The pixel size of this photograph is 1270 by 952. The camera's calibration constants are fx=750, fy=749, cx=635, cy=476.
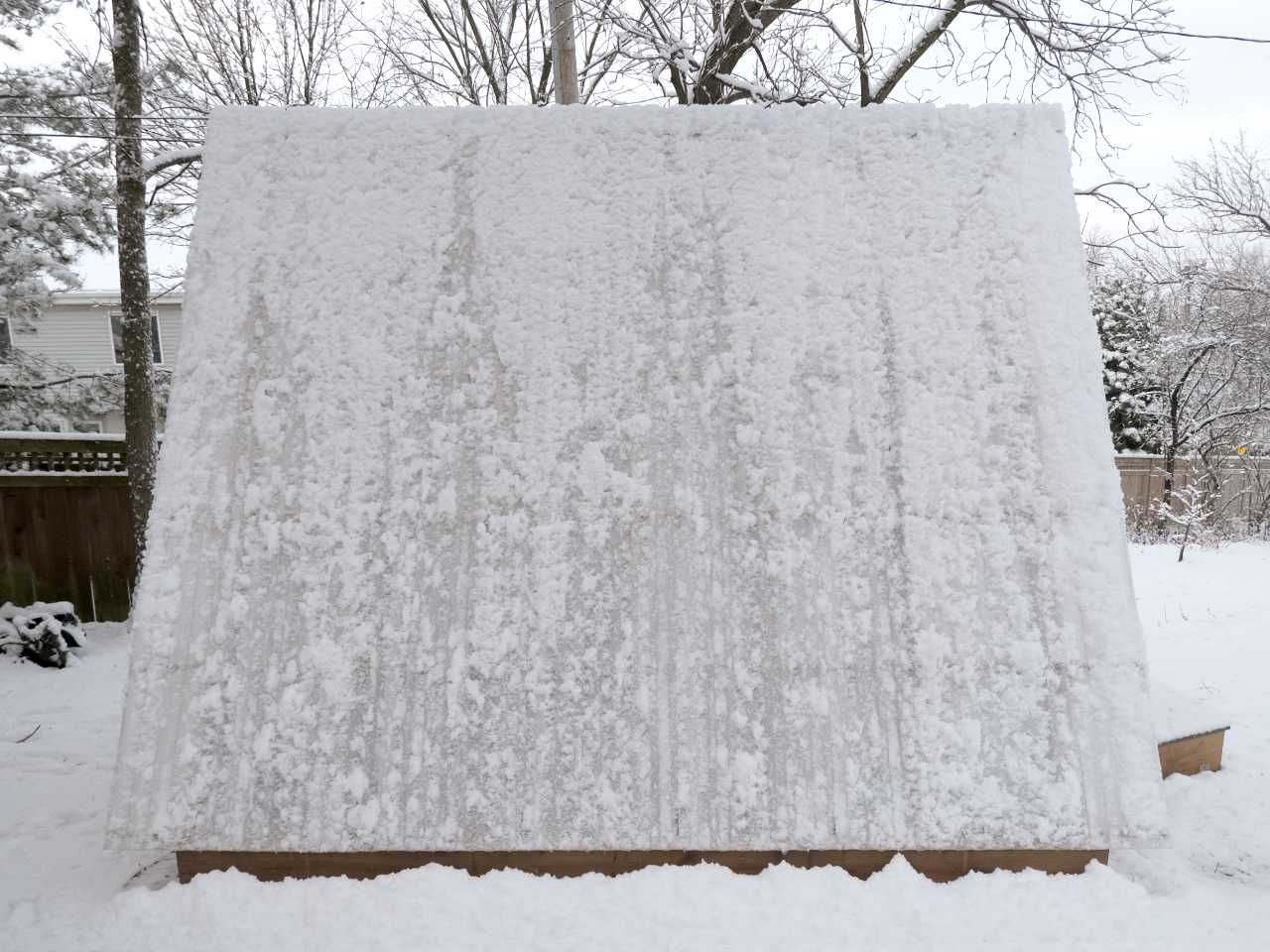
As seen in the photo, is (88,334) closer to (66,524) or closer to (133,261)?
(66,524)

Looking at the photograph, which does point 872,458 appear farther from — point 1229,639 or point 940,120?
point 1229,639

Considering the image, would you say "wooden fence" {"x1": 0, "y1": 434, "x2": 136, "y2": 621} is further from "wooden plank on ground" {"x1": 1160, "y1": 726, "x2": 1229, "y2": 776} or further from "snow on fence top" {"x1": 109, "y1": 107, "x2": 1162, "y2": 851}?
"wooden plank on ground" {"x1": 1160, "y1": 726, "x2": 1229, "y2": 776}

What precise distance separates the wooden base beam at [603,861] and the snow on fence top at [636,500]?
0.14 meters

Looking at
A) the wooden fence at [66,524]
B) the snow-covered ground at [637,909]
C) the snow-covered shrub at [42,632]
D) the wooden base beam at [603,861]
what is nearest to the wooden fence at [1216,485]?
the snow-covered ground at [637,909]

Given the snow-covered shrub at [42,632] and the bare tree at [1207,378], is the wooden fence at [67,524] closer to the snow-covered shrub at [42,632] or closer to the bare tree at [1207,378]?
the snow-covered shrub at [42,632]

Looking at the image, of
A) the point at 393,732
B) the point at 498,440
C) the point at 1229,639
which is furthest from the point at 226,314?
the point at 1229,639

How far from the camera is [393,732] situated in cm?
271

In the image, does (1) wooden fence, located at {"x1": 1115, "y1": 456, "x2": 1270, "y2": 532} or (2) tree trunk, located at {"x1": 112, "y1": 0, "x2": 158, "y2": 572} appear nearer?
(2) tree trunk, located at {"x1": 112, "y1": 0, "x2": 158, "y2": 572}

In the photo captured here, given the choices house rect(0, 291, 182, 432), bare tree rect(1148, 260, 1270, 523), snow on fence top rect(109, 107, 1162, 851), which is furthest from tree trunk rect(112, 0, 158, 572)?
bare tree rect(1148, 260, 1270, 523)

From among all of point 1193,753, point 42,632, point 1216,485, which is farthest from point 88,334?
point 1216,485

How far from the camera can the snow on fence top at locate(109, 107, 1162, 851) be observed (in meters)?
2.68

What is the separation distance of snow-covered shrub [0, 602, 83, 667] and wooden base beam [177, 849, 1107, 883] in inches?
194

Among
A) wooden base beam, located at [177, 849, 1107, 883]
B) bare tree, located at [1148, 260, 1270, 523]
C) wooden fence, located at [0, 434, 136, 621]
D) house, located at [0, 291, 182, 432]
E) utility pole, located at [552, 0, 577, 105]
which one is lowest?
wooden base beam, located at [177, 849, 1107, 883]

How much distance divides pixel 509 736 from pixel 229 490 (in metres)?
1.47
